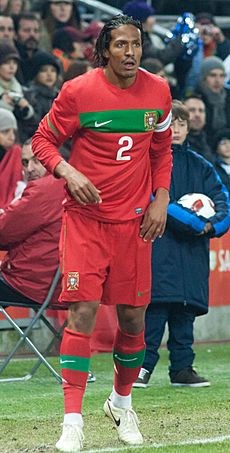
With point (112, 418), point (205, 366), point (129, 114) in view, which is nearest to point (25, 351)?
point (205, 366)

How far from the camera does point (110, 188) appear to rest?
6617 mm

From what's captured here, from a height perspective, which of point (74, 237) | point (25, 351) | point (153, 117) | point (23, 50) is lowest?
point (25, 351)

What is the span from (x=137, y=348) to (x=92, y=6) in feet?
40.6

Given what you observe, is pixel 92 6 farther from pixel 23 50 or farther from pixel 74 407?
pixel 74 407

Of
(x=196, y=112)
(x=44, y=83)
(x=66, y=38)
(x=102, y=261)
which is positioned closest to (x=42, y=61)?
(x=44, y=83)

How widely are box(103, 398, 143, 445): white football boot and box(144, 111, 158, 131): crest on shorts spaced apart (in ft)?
4.99

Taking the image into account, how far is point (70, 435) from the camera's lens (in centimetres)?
634

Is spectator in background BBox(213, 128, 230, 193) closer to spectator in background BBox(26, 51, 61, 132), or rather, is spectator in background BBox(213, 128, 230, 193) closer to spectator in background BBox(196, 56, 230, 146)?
spectator in background BBox(196, 56, 230, 146)

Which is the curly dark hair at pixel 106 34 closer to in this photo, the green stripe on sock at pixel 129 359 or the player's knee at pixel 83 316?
the player's knee at pixel 83 316

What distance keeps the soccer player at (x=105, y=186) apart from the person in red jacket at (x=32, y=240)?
2.64 m

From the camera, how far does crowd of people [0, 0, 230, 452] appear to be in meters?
6.56

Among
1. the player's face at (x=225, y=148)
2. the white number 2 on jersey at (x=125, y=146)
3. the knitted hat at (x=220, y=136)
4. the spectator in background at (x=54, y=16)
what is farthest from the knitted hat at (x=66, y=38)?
the white number 2 on jersey at (x=125, y=146)

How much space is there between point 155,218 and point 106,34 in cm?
98

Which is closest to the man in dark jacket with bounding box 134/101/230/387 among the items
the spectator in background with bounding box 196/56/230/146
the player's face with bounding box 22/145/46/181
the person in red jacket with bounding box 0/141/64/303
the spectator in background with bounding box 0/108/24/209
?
the person in red jacket with bounding box 0/141/64/303
